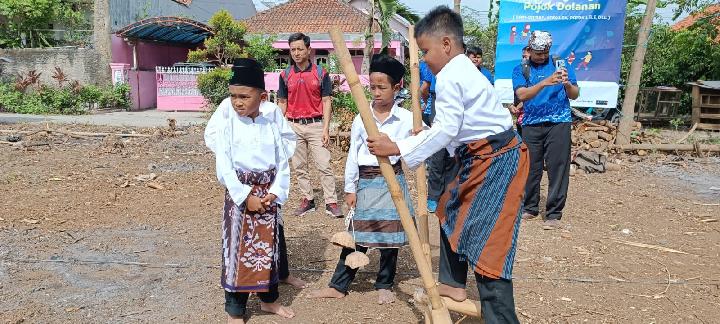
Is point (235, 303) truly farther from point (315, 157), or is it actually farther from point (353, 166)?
point (315, 157)

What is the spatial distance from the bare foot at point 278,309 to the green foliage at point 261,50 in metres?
16.5

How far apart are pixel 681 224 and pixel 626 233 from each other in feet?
2.61

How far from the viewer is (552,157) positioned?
18.2 ft

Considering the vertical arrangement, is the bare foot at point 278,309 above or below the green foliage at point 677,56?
below

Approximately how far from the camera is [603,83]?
1100cm

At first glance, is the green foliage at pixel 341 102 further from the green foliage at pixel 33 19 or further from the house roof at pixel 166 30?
the green foliage at pixel 33 19

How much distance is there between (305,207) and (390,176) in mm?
3473

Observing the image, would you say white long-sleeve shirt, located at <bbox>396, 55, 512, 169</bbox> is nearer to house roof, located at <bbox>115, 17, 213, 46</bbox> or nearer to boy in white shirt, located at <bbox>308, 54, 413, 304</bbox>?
boy in white shirt, located at <bbox>308, 54, 413, 304</bbox>

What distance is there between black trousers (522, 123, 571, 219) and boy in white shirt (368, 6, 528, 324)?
9.15ft

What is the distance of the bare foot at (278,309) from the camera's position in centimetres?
360

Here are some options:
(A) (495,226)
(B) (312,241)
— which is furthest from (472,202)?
(B) (312,241)

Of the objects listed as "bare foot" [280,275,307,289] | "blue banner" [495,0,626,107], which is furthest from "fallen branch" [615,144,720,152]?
"bare foot" [280,275,307,289]

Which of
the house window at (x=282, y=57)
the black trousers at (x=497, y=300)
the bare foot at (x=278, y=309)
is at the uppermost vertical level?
the house window at (x=282, y=57)

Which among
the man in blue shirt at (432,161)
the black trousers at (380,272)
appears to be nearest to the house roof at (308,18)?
the man in blue shirt at (432,161)
